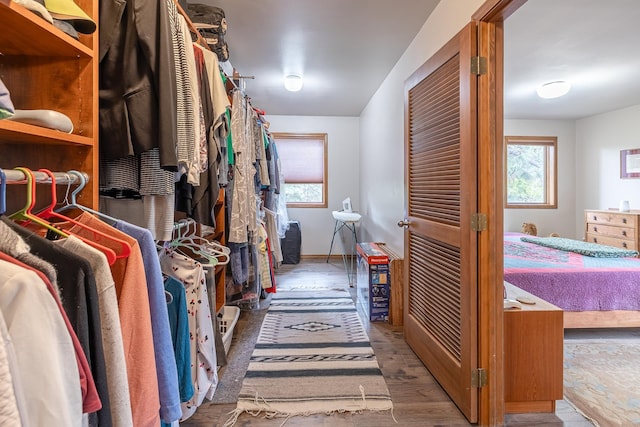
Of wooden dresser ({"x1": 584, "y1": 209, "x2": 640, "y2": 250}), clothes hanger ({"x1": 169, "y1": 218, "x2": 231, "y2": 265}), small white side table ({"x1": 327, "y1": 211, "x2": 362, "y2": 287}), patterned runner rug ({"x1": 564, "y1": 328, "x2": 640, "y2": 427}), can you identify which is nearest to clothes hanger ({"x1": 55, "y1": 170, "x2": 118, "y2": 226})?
clothes hanger ({"x1": 169, "y1": 218, "x2": 231, "y2": 265})

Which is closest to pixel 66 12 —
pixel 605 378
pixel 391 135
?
pixel 391 135

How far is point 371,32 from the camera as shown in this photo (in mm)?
2598

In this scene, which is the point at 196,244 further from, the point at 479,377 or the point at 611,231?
the point at 611,231

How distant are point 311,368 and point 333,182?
3.76 meters

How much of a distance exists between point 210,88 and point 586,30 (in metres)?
2.76

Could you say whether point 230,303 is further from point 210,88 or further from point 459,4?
point 459,4

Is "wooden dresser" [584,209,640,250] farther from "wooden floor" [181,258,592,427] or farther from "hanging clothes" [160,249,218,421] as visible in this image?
"hanging clothes" [160,249,218,421]

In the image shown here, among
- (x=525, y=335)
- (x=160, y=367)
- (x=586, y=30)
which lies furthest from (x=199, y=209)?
(x=586, y=30)

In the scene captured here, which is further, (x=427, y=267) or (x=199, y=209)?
(x=427, y=267)

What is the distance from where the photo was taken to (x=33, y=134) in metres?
0.84

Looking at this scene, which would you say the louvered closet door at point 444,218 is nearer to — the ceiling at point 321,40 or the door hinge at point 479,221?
the door hinge at point 479,221

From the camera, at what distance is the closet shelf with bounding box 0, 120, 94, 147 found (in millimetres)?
787

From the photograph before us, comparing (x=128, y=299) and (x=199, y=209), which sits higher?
(x=199, y=209)

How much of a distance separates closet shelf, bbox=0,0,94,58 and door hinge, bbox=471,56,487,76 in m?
1.53
